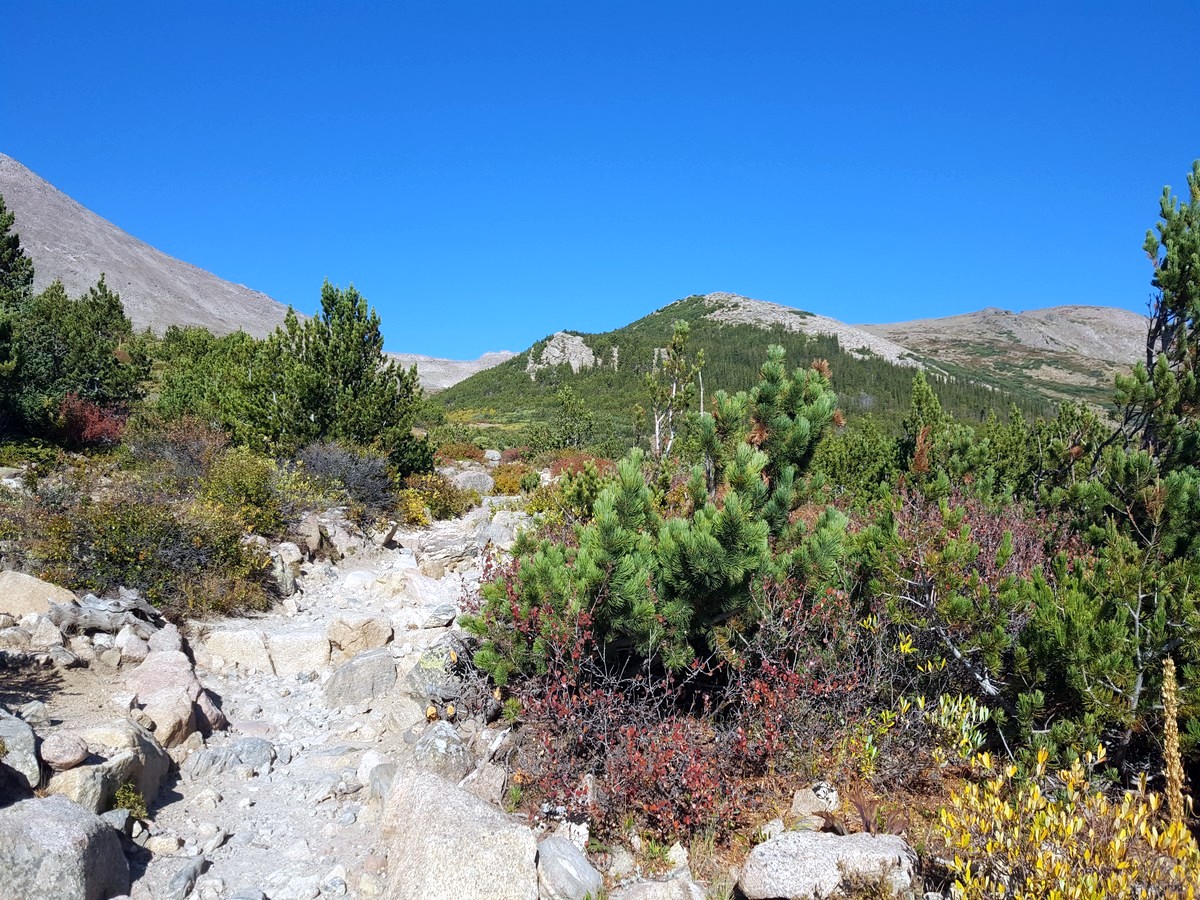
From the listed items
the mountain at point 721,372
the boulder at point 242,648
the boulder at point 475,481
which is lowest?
the boulder at point 242,648

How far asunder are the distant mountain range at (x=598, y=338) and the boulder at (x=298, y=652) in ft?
155

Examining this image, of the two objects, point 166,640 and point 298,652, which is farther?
point 298,652

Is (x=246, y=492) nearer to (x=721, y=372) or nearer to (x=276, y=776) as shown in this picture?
(x=276, y=776)

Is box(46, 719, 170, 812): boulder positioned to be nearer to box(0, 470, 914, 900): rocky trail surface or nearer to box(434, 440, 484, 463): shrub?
box(0, 470, 914, 900): rocky trail surface

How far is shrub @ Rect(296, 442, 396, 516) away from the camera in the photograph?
13.8m

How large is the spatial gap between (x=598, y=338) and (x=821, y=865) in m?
76.5

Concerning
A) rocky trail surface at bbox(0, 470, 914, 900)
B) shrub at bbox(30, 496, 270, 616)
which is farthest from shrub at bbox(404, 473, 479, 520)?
rocky trail surface at bbox(0, 470, 914, 900)

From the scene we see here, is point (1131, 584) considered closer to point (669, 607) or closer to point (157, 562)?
point (669, 607)

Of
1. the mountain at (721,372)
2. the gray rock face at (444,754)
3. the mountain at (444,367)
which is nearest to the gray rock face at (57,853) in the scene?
the gray rock face at (444,754)

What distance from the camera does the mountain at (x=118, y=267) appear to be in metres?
82.8

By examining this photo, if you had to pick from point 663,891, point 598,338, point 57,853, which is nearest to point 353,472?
point 57,853

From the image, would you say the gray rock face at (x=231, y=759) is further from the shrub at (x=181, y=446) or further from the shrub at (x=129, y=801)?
the shrub at (x=181, y=446)

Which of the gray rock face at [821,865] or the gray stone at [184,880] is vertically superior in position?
the gray rock face at [821,865]

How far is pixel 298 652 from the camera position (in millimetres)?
7258
